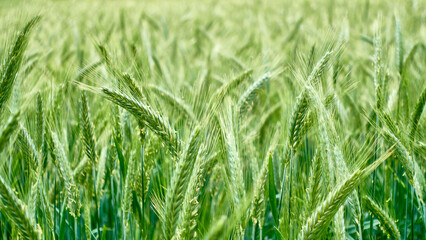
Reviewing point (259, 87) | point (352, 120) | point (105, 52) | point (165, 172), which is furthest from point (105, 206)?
point (352, 120)

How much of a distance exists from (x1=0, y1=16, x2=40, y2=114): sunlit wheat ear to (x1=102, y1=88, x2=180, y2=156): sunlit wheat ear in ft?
0.93

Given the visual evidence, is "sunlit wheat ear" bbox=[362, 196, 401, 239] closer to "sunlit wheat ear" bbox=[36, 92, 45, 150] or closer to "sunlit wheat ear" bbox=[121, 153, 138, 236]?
"sunlit wheat ear" bbox=[121, 153, 138, 236]

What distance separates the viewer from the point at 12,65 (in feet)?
3.40

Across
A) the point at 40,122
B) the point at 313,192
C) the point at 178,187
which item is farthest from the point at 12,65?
the point at 313,192

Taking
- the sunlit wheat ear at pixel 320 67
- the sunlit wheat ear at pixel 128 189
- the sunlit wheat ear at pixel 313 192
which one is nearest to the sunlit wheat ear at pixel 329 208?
the sunlit wheat ear at pixel 313 192

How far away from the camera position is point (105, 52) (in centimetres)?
122

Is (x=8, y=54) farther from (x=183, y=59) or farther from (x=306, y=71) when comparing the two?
(x=183, y=59)

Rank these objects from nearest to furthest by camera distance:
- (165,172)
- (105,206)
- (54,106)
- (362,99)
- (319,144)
Answer: (319,144)
(165,172)
(54,106)
(105,206)
(362,99)

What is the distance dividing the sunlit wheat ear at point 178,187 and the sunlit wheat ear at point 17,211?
1.04 feet

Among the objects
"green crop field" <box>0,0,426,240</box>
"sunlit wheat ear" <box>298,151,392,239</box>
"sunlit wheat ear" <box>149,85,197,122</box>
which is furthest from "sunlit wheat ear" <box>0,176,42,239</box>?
"sunlit wheat ear" <box>298,151,392,239</box>

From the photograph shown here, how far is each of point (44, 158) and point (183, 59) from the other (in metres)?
2.09

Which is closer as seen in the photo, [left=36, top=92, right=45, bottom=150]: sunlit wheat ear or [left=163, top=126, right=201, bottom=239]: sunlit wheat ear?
[left=163, top=126, right=201, bottom=239]: sunlit wheat ear

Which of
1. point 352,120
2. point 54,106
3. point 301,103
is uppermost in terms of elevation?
point 54,106

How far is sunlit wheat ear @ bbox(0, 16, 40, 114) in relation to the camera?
3.28ft
